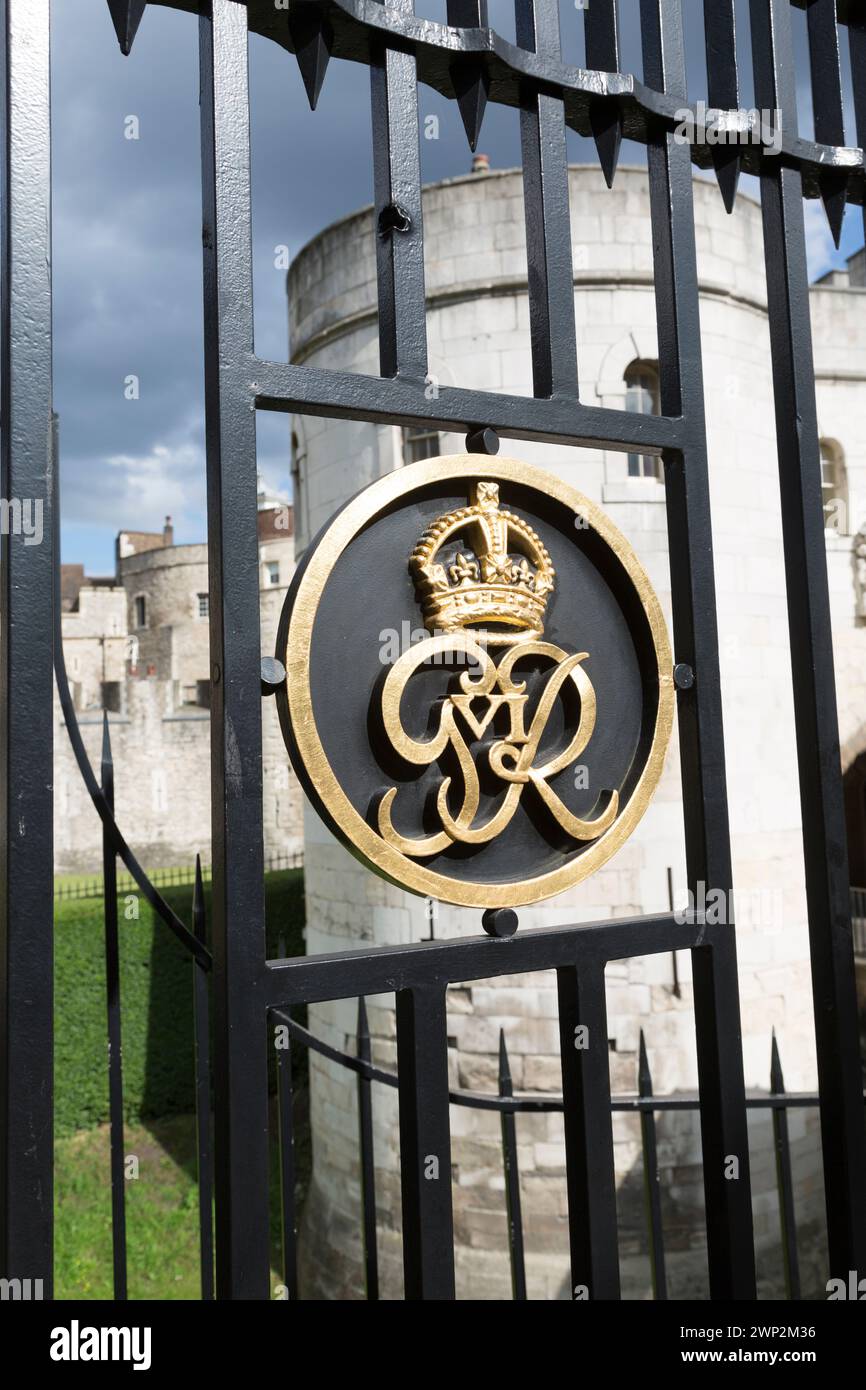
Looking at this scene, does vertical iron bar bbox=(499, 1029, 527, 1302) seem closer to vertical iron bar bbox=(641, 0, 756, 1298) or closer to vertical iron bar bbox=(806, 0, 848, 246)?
vertical iron bar bbox=(641, 0, 756, 1298)

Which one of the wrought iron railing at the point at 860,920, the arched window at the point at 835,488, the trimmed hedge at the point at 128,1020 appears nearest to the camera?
the wrought iron railing at the point at 860,920

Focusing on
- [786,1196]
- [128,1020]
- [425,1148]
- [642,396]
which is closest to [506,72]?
[425,1148]

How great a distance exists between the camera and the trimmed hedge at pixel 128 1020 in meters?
12.5

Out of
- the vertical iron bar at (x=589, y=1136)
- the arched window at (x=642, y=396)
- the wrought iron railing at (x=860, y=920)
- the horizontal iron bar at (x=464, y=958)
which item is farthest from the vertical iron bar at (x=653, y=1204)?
the wrought iron railing at (x=860, y=920)

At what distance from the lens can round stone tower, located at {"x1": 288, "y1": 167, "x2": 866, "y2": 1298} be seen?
7238 mm

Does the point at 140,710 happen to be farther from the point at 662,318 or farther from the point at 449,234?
the point at 662,318

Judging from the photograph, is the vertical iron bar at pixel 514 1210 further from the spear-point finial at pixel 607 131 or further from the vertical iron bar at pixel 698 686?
the spear-point finial at pixel 607 131

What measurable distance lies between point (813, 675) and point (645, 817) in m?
6.09

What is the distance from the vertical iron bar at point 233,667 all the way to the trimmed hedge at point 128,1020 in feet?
36.2

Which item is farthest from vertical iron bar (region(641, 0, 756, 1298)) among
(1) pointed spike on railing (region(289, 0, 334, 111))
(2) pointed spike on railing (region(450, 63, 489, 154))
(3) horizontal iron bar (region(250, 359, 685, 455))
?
(1) pointed spike on railing (region(289, 0, 334, 111))

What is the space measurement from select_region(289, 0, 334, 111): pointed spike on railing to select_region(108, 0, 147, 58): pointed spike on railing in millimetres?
251
